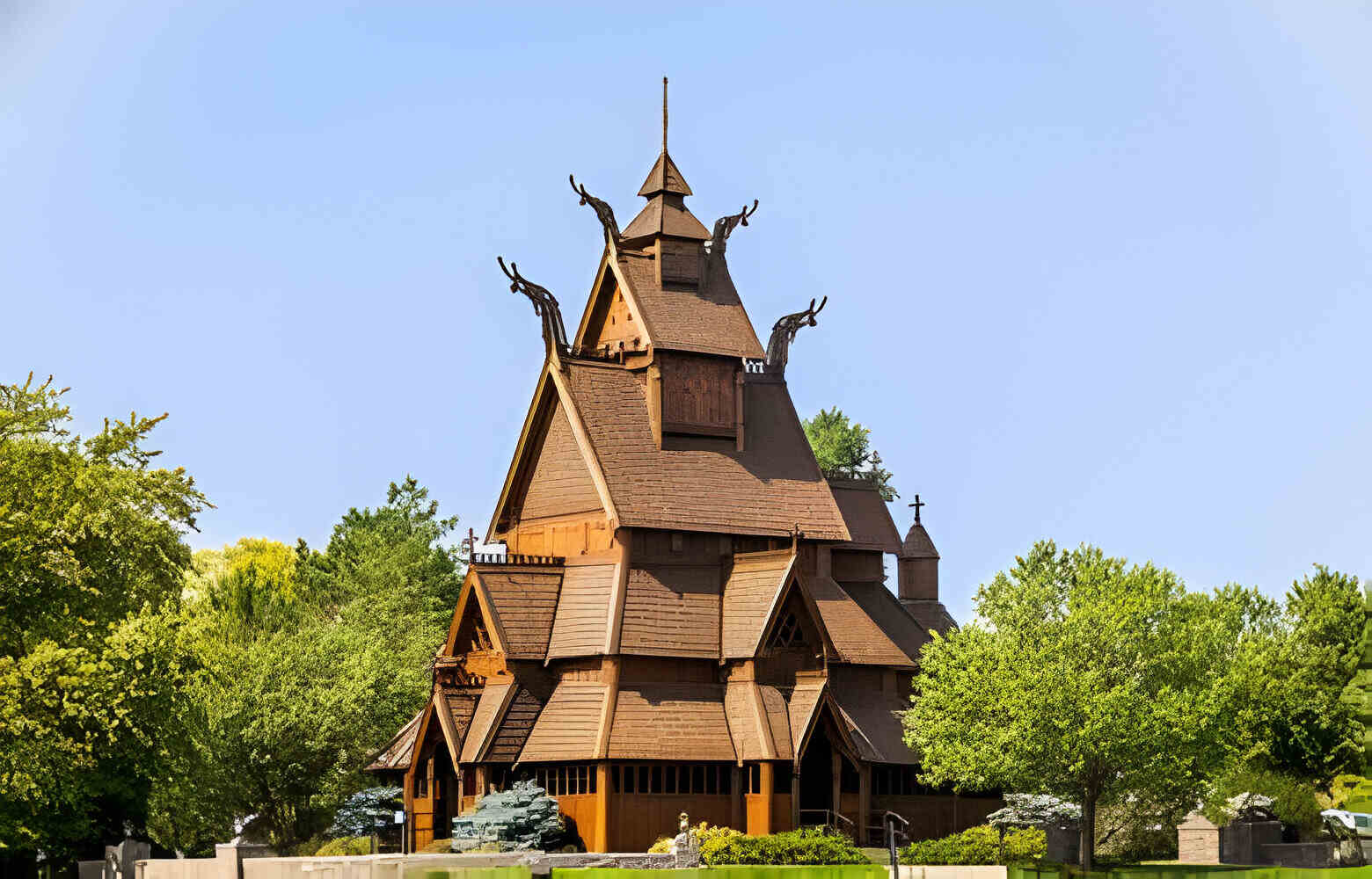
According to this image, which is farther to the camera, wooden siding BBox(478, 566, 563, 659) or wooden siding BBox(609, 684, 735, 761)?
wooden siding BBox(478, 566, 563, 659)

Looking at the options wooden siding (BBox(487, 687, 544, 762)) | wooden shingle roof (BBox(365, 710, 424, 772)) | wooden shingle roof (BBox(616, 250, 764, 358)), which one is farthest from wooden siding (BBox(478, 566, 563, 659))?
wooden shingle roof (BBox(616, 250, 764, 358))

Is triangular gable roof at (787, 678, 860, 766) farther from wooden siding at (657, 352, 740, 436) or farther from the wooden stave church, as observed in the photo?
wooden siding at (657, 352, 740, 436)

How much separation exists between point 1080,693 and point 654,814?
12.8m

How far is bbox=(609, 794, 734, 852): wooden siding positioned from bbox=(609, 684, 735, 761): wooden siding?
1.18m

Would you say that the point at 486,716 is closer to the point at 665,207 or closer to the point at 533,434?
the point at 533,434

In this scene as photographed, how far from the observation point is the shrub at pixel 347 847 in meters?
61.7

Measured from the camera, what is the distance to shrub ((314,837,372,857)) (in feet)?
202

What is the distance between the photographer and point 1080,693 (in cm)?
5553

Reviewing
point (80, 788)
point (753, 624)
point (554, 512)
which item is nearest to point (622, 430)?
point (554, 512)

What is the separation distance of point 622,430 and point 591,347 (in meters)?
5.60

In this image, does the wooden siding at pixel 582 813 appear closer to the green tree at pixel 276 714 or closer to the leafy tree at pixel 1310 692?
the green tree at pixel 276 714

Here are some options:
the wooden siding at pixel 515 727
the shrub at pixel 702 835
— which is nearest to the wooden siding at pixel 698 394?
the wooden siding at pixel 515 727

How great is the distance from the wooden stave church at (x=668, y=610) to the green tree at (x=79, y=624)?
8.91 meters

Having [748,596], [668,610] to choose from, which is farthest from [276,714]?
[748,596]
